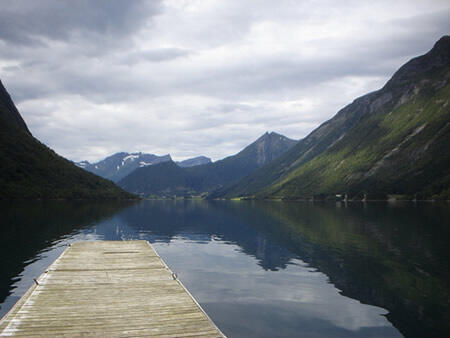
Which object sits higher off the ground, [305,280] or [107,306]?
[107,306]

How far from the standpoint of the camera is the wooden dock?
14.8 meters

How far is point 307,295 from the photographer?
28109 mm

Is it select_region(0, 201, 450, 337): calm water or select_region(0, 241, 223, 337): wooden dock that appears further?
select_region(0, 201, 450, 337): calm water

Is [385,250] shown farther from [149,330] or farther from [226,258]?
[149,330]

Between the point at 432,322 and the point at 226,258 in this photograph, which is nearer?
the point at 432,322

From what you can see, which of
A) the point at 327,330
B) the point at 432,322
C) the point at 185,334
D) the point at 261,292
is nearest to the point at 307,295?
the point at 261,292

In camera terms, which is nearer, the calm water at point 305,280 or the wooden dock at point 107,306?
the wooden dock at point 107,306

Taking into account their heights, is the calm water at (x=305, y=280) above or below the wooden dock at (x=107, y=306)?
below

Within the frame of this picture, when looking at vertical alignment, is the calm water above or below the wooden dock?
below

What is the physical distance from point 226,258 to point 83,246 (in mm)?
18430

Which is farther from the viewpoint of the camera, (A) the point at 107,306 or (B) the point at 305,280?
(B) the point at 305,280

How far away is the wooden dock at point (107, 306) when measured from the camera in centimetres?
1477

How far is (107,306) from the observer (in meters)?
18.3

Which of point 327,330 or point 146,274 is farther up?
point 146,274
